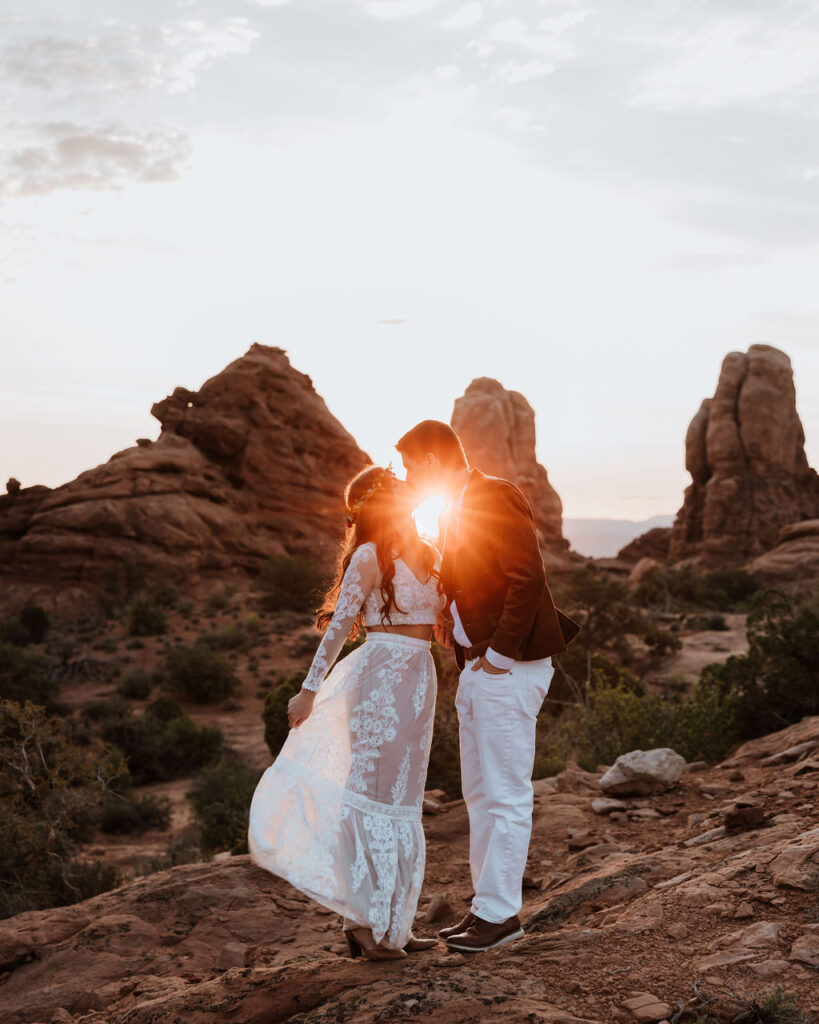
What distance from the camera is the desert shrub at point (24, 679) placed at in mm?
20797

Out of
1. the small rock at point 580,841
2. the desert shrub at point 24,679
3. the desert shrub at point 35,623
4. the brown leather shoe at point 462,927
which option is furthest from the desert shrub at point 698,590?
the brown leather shoe at point 462,927

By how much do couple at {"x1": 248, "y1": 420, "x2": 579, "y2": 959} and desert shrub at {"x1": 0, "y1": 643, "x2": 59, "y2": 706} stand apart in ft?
60.7

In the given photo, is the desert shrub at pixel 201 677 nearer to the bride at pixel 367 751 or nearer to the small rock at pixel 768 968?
the bride at pixel 367 751

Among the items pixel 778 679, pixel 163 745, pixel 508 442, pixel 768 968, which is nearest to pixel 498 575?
pixel 768 968

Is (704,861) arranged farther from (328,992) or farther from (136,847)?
(136,847)

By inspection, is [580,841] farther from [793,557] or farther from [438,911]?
[793,557]

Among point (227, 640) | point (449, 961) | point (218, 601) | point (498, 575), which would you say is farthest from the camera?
point (218, 601)

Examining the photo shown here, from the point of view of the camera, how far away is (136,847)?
1220 centimetres

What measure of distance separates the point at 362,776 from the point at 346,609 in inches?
26.6

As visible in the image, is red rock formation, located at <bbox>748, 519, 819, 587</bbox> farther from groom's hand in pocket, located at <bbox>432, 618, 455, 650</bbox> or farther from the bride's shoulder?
the bride's shoulder

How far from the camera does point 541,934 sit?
148 inches

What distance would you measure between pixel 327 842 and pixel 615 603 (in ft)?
76.4

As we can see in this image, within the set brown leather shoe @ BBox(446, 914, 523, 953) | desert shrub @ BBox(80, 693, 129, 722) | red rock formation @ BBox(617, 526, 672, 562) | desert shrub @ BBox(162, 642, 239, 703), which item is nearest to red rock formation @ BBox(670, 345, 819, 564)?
red rock formation @ BBox(617, 526, 672, 562)

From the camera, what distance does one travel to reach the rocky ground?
3.02 metres
